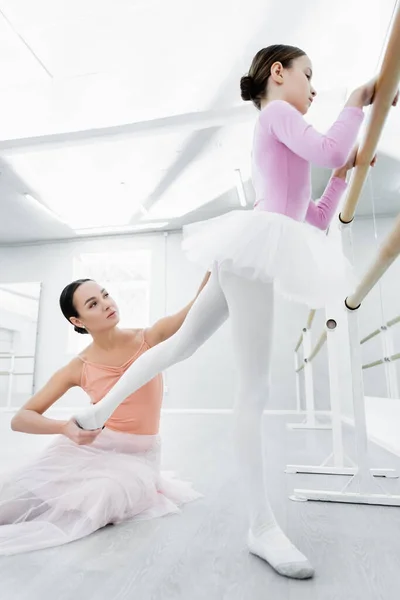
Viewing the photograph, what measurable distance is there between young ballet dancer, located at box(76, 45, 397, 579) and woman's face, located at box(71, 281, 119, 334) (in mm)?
409

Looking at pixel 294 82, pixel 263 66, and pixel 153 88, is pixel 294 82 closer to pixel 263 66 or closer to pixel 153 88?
pixel 263 66

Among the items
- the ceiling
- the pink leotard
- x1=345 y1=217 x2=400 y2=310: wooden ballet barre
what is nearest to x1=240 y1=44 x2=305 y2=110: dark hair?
the pink leotard

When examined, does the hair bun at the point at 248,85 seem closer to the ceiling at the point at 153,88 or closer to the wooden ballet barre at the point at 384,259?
the wooden ballet barre at the point at 384,259

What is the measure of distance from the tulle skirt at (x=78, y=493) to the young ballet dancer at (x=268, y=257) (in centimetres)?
38

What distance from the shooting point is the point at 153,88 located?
340 centimetres

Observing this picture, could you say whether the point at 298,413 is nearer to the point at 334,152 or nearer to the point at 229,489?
the point at 229,489

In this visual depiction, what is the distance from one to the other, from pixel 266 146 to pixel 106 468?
3.03 feet

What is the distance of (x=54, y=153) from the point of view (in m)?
4.36

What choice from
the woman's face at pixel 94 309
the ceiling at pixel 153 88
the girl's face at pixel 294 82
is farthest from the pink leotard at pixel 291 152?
the ceiling at pixel 153 88

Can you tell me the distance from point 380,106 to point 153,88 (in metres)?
2.99

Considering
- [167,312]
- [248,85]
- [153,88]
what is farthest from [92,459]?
[167,312]

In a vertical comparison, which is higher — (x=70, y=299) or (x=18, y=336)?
(x=18, y=336)

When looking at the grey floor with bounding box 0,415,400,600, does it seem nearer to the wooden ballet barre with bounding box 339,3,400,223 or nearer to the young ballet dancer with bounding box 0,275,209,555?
the young ballet dancer with bounding box 0,275,209,555

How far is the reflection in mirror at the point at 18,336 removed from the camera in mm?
6453
